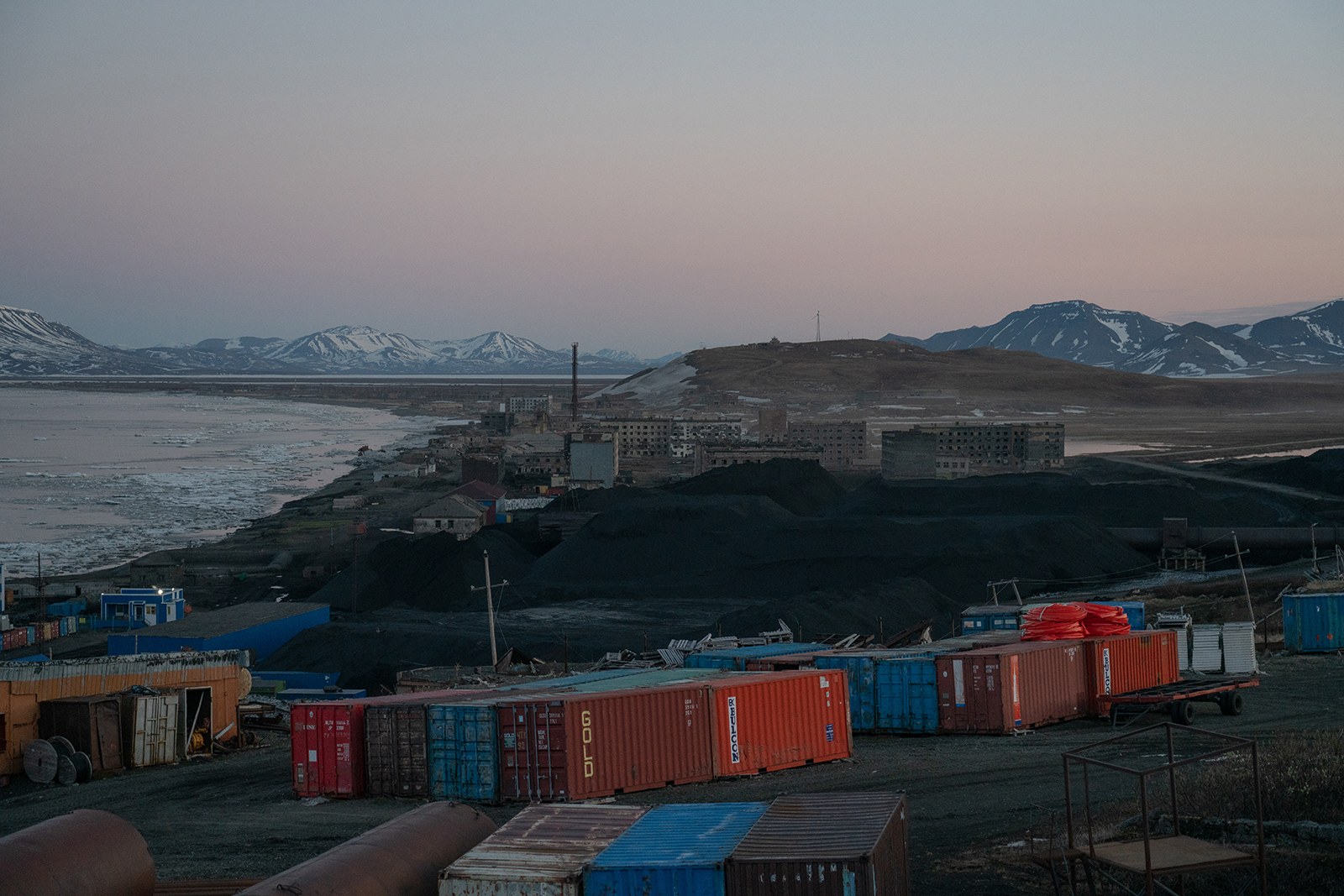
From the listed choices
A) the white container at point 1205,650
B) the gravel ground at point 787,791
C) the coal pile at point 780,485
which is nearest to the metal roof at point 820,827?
the gravel ground at point 787,791

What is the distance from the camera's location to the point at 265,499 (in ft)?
289

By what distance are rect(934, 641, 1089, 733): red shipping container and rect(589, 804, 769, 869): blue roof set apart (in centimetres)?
964

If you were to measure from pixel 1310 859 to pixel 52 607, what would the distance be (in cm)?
4672

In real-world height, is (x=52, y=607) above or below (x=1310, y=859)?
below

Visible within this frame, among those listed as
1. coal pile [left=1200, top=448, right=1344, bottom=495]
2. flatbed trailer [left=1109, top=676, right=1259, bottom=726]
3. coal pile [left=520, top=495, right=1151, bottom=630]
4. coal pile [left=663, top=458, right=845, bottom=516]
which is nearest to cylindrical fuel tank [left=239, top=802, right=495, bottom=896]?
flatbed trailer [left=1109, top=676, right=1259, bottom=726]

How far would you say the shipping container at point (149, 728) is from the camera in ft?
71.8

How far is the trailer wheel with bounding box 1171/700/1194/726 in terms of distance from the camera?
2088 centimetres

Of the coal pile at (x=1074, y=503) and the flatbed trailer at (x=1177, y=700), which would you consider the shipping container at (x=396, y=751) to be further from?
the coal pile at (x=1074, y=503)

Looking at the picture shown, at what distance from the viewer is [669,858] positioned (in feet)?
35.2

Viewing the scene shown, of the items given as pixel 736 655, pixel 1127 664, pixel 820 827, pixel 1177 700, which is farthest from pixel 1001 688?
pixel 820 827

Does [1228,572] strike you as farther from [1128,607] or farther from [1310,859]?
[1310,859]

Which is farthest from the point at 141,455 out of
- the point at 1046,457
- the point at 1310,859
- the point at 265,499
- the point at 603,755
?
the point at 1310,859

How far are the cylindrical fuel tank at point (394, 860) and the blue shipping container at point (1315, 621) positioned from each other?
25.9 m

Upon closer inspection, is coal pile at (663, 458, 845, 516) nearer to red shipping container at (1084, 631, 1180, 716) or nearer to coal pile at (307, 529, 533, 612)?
coal pile at (307, 529, 533, 612)
